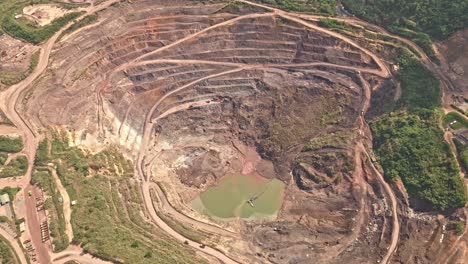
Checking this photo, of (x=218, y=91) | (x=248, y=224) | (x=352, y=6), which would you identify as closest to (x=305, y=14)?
(x=352, y=6)

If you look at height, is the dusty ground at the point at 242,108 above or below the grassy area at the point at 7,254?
above

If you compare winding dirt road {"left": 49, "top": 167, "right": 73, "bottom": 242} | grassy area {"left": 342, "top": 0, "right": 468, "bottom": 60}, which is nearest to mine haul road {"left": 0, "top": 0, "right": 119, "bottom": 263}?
winding dirt road {"left": 49, "top": 167, "right": 73, "bottom": 242}

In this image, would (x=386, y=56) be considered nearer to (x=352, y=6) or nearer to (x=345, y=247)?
(x=352, y=6)

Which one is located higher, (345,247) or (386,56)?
(386,56)

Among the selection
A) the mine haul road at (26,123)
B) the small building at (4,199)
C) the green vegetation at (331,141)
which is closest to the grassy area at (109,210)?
the mine haul road at (26,123)

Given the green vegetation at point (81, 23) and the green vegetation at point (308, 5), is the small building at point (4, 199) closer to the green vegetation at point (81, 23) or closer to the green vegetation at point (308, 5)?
the green vegetation at point (81, 23)

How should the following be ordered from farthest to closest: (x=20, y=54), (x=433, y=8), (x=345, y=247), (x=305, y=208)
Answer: (x=433, y=8) < (x=20, y=54) < (x=305, y=208) < (x=345, y=247)

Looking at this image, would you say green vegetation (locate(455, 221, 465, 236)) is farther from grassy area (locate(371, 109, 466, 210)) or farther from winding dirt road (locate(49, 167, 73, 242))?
winding dirt road (locate(49, 167, 73, 242))
